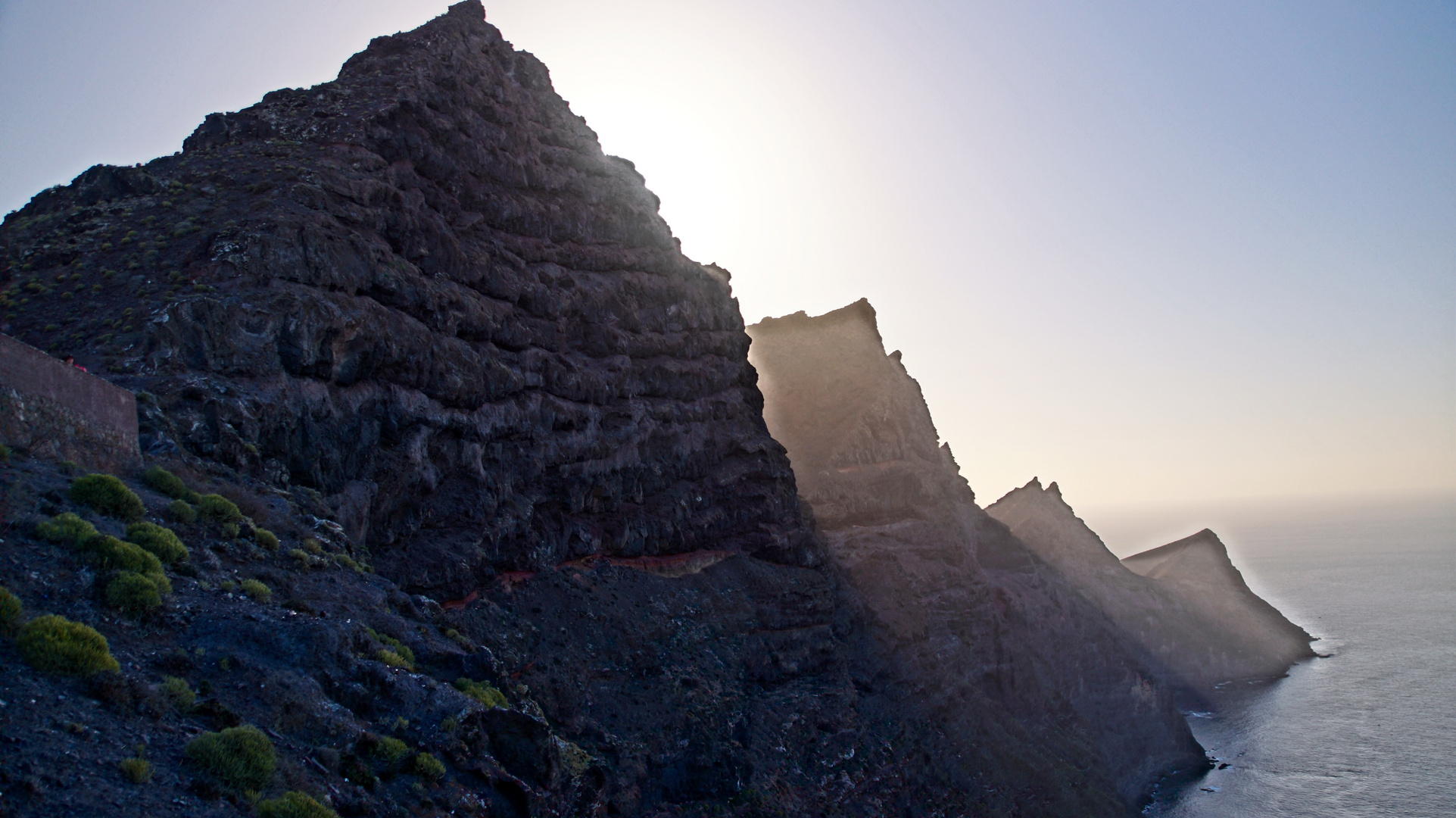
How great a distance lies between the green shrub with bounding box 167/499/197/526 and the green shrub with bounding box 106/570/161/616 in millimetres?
3754

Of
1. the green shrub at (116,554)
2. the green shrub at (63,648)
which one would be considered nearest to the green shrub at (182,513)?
the green shrub at (116,554)

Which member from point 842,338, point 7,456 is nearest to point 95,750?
point 7,456

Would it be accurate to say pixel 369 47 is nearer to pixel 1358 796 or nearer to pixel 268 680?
pixel 268 680

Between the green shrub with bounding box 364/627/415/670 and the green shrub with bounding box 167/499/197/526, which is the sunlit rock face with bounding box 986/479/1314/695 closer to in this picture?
the green shrub with bounding box 364/627/415/670

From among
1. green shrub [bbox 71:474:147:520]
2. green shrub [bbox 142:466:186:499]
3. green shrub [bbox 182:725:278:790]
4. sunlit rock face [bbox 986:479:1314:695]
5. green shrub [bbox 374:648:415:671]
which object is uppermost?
green shrub [bbox 142:466:186:499]

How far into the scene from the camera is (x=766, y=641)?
43.2 meters

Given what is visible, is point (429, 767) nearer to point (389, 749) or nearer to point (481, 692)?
point (389, 749)

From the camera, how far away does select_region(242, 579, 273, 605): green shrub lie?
1709 centimetres

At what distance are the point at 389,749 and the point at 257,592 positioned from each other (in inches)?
177

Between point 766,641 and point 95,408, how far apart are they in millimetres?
31018

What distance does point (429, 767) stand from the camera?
15.5 m

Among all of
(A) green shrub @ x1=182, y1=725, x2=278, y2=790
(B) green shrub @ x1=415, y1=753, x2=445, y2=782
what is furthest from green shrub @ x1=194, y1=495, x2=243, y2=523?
(A) green shrub @ x1=182, y1=725, x2=278, y2=790

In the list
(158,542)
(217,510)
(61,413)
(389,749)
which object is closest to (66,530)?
(158,542)

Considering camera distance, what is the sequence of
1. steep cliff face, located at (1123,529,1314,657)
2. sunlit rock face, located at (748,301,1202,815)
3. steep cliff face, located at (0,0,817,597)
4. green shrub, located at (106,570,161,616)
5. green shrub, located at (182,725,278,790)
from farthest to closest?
steep cliff face, located at (1123,529,1314,657)
sunlit rock face, located at (748,301,1202,815)
steep cliff face, located at (0,0,817,597)
green shrub, located at (106,570,161,616)
green shrub, located at (182,725,278,790)
